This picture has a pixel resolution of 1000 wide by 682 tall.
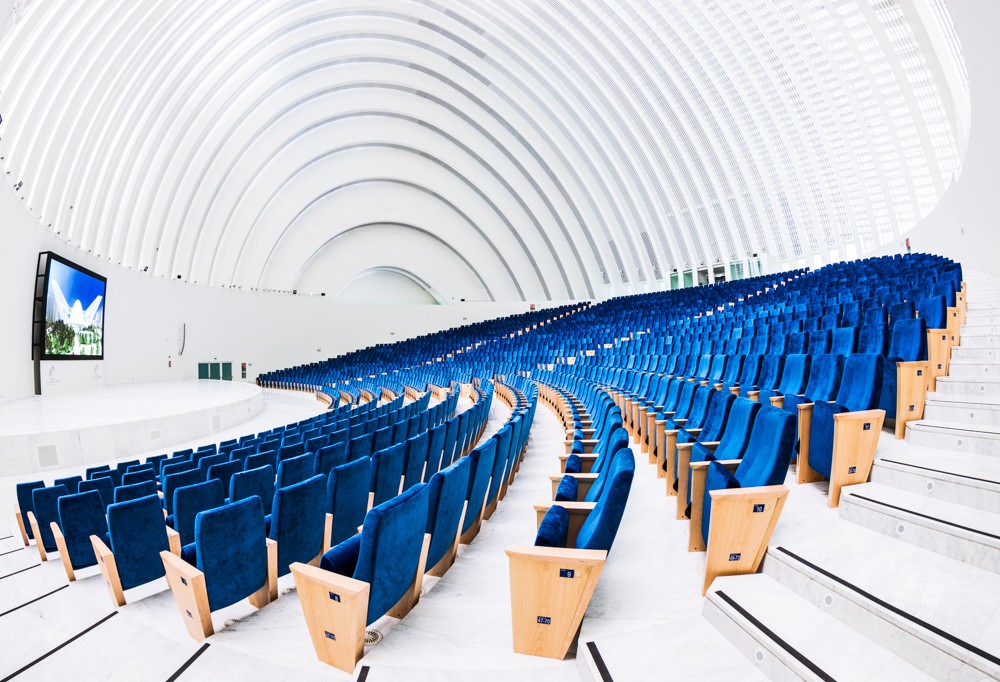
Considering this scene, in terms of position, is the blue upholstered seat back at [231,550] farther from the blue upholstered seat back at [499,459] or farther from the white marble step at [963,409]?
the white marble step at [963,409]

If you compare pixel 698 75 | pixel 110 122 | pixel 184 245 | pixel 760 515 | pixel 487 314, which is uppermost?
pixel 698 75

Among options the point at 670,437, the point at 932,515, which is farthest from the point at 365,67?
the point at 932,515

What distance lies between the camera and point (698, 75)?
16.2m

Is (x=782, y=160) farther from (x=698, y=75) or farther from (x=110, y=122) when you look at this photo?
(x=110, y=122)

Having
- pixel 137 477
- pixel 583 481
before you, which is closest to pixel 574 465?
pixel 583 481

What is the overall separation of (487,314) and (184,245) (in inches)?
488

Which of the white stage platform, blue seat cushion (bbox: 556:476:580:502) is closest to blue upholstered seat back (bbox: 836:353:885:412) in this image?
blue seat cushion (bbox: 556:476:580:502)

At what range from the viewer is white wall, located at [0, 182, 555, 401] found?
836cm

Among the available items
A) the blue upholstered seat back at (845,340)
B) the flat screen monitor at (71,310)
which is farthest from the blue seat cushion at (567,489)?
the flat screen monitor at (71,310)

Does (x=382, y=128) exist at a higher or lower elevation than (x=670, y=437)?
higher

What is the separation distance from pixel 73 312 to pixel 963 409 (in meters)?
12.7

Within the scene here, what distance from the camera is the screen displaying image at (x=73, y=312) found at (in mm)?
9273

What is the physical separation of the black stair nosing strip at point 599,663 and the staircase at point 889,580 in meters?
0.37

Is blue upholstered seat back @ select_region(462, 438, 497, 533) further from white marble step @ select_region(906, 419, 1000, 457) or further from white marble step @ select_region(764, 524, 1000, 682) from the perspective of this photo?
white marble step @ select_region(906, 419, 1000, 457)
